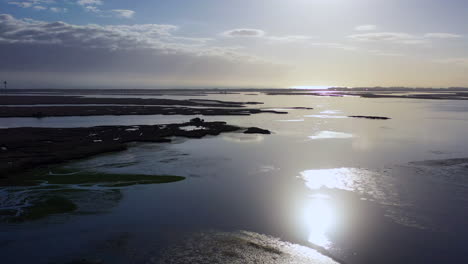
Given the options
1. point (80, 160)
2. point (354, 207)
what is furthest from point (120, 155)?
point (354, 207)

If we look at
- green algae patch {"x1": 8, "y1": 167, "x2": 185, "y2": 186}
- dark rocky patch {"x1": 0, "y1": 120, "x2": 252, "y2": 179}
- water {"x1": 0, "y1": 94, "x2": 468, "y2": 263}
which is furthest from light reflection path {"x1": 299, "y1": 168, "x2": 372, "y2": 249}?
dark rocky patch {"x1": 0, "y1": 120, "x2": 252, "y2": 179}

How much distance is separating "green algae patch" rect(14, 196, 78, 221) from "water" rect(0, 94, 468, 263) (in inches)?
28.7

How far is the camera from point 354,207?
14117 mm

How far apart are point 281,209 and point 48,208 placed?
9.80m

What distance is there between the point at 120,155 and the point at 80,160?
280cm

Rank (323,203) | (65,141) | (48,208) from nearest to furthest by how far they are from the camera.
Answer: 1. (48,208)
2. (323,203)
3. (65,141)

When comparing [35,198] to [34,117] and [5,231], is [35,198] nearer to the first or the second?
[5,231]

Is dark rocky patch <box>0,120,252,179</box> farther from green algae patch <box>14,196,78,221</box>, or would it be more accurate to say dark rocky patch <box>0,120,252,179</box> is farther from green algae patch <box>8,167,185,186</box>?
green algae patch <box>14,196,78,221</box>

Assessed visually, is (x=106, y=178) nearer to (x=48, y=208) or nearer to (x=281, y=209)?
(x=48, y=208)

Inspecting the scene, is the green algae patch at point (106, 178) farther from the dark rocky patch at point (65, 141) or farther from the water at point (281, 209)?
the dark rocky patch at point (65, 141)

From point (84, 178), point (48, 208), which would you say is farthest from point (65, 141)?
point (48, 208)

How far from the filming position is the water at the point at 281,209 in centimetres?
1064

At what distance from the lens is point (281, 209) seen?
14.1 metres

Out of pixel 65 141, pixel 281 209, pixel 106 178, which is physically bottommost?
pixel 281 209
